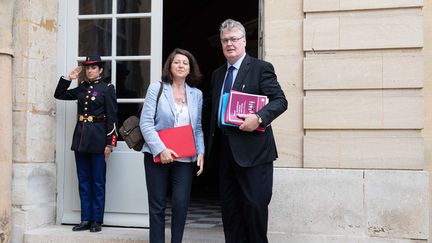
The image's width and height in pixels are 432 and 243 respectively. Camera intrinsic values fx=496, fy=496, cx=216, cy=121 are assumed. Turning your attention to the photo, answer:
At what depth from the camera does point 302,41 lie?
183 inches

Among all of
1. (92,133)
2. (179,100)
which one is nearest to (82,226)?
(92,133)

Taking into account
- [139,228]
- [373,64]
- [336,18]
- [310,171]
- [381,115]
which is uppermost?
[336,18]

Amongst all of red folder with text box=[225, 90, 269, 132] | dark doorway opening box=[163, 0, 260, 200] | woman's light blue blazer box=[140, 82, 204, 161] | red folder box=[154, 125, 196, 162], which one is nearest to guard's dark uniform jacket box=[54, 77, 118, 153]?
woman's light blue blazer box=[140, 82, 204, 161]

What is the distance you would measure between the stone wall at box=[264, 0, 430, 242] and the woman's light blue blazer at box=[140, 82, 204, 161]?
36.6 inches

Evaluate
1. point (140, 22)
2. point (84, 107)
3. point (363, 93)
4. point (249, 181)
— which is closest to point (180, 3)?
point (140, 22)

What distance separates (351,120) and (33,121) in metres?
3.21

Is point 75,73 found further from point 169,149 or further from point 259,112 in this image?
point 259,112

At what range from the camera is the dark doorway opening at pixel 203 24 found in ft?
36.6

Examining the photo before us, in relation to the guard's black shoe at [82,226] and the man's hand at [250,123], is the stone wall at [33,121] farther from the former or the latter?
the man's hand at [250,123]

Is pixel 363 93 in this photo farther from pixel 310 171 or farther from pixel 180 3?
pixel 180 3

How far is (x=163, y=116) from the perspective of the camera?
156 inches

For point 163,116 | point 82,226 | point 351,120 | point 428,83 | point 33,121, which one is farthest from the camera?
point 33,121

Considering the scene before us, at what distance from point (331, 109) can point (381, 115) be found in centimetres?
44

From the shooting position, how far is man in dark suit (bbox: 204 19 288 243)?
11.9 ft
